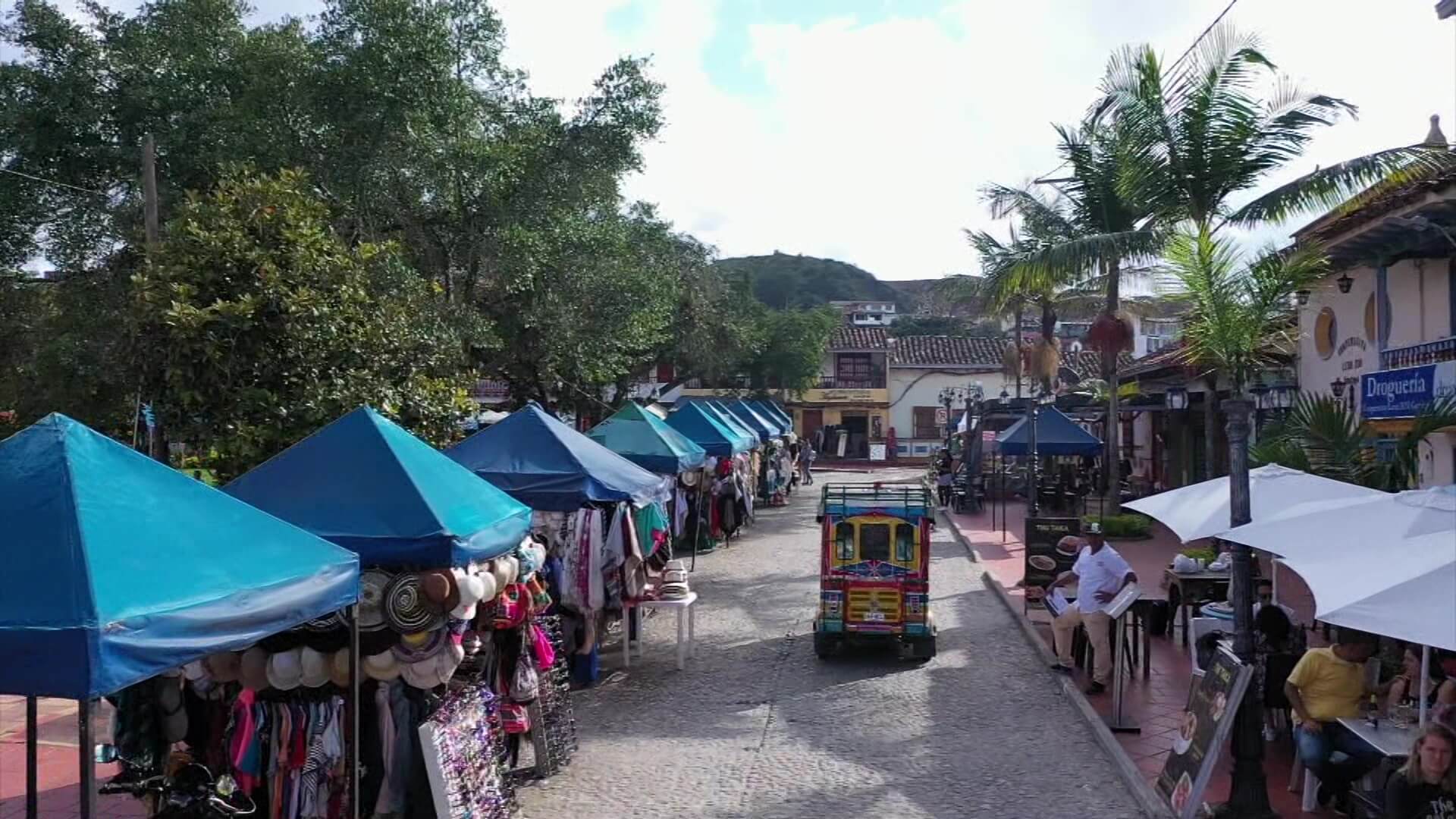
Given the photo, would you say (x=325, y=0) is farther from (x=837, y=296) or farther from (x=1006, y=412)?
(x=837, y=296)

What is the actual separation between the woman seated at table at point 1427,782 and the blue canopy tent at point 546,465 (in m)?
6.29

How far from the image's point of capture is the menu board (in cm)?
628

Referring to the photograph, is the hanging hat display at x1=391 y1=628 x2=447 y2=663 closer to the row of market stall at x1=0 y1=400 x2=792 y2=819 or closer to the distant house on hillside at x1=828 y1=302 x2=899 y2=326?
the row of market stall at x1=0 y1=400 x2=792 y2=819

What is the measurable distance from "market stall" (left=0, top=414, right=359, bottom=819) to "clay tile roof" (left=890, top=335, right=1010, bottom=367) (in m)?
49.2

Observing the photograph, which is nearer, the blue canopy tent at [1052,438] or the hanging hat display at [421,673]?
the hanging hat display at [421,673]

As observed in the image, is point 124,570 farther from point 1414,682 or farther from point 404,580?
point 1414,682

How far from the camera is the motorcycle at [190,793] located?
16.4 feet

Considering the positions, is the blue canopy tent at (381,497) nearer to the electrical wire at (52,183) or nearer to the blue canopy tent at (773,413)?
the electrical wire at (52,183)

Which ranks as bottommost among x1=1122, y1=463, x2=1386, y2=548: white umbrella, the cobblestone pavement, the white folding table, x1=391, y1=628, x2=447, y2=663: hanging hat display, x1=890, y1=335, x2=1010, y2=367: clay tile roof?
the cobblestone pavement

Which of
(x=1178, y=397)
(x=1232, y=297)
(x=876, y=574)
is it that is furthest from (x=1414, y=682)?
(x=1178, y=397)

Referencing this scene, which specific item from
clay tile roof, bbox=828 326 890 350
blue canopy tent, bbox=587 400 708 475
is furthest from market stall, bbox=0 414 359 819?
clay tile roof, bbox=828 326 890 350

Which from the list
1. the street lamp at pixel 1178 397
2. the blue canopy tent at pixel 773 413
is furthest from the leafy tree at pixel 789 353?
the street lamp at pixel 1178 397

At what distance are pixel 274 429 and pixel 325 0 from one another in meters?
7.38

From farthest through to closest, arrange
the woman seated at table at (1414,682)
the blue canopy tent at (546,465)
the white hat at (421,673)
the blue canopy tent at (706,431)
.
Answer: the blue canopy tent at (706,431) < the blue canopy tent at (546,465) < the woman seated at table at (1414,682) < the white hat at (421,673)
